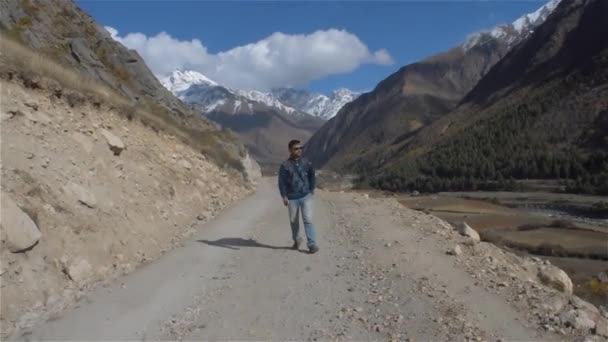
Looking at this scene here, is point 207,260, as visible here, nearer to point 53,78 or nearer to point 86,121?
point 86,121

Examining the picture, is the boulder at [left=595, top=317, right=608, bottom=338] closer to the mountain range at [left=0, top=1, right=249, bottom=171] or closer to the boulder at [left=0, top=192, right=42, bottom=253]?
the boulder at [left=0, top=192, right=42, bottom=253]

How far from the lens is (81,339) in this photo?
22.8 ft

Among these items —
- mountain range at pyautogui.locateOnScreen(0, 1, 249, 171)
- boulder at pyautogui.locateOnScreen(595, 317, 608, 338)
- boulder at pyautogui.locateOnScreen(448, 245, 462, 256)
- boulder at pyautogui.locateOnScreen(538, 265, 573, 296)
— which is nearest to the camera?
boulder at pyautogui.locateOnScreen(595, 317, 608, 338)

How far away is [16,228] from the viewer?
327 inches

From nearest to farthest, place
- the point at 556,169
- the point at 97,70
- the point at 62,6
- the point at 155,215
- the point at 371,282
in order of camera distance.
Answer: the point at 371,282
the point at 155,215
the point at 97,70
the point at 62,6
the point at 556,169

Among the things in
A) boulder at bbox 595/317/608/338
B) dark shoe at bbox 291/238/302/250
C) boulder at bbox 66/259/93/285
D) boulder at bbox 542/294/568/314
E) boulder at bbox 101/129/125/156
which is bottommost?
boulder at bbox 595/317/608/338

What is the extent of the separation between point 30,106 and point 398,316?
9.64 metres

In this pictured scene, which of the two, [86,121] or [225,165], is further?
[225,165]

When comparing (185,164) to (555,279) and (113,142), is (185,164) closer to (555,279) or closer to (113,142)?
(113,142)

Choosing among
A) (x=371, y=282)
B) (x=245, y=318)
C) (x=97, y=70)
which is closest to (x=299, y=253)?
(x=371, y=282)

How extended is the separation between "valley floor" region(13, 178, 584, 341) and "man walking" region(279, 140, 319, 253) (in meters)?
0.65

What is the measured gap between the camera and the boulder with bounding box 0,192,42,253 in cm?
811

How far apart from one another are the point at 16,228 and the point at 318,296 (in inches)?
194

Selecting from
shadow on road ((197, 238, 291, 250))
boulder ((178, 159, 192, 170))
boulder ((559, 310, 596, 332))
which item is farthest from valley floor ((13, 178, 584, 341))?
boulder ((178, 159, 192, 170))
